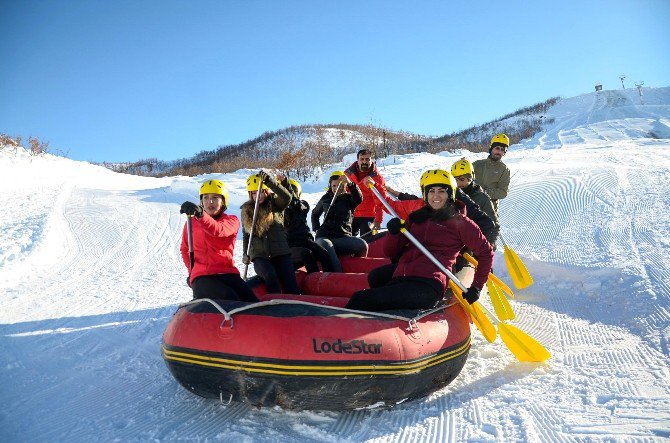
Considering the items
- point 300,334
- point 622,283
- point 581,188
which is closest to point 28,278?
point 300,334

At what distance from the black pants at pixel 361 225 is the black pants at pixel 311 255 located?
1530 mm

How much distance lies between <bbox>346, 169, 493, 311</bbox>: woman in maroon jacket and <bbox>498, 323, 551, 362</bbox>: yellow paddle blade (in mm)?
518

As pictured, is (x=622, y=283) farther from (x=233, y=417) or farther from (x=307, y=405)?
(x=233, y=417)

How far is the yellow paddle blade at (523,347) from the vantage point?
4.29 meters

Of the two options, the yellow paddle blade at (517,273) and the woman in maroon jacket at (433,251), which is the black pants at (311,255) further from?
the yellow paddle blade at (517,273)

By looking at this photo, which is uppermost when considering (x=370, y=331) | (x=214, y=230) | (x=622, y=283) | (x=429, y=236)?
(x=214, y=230)

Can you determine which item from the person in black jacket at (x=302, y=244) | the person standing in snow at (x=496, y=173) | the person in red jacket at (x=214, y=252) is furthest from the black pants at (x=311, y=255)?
the person standing in snow at (x=496, y=173)

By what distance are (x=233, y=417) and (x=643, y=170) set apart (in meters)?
12.9

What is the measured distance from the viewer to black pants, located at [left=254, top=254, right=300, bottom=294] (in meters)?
5.36

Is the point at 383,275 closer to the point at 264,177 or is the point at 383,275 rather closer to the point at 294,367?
the point at 294,367

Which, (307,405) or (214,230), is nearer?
(307,405)

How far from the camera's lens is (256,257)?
5430 millimetres

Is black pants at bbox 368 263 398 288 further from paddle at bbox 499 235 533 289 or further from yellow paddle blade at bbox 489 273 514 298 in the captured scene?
paddle at bbox 499 235 533 289

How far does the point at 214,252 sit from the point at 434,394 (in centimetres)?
244
